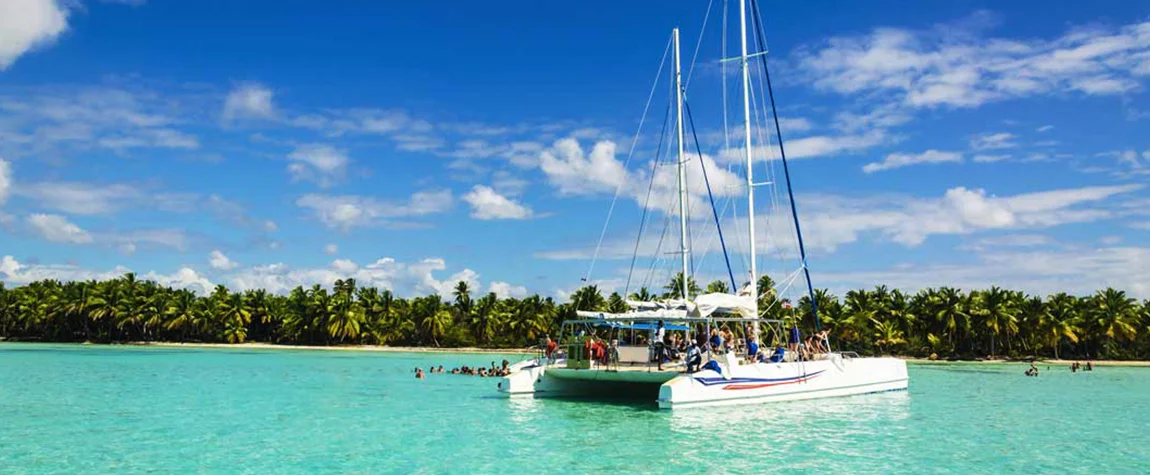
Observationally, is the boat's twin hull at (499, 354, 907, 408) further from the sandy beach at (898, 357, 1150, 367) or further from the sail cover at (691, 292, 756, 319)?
the sandy beach at (898, 357, 1150, 367)

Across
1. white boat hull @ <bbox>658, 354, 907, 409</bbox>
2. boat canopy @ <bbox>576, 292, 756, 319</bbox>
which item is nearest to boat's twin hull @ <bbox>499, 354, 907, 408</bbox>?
white boat hull @ <bbox>658, 354, 907, 409</bbox>

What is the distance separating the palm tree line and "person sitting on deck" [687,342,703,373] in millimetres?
37794

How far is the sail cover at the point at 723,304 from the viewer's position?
23641 millimetres

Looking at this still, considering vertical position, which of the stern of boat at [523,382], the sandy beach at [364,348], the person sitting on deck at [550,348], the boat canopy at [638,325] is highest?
the boat canopy at [638,325]

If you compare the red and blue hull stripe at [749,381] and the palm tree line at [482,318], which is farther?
the palm tree line at [482,318]

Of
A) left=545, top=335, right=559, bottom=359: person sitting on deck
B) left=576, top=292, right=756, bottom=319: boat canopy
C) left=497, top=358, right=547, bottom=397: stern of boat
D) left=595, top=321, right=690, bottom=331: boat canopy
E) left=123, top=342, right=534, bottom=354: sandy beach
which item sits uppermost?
left=576, top=292, right=756, bottom=319: boat canopy

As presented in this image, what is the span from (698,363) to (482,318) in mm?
62363

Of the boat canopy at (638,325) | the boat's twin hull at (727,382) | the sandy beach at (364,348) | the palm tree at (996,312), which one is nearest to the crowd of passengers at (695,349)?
the boat canopy at (638,325)

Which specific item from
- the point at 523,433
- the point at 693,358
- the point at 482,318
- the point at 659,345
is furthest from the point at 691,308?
the point at 482,318

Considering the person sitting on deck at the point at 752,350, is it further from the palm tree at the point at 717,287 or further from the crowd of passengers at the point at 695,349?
the palm tree at the point at 717,287

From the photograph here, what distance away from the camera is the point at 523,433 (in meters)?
18.7

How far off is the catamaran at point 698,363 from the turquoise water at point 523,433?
2.08 ft

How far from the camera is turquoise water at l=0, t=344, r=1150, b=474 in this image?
1515cm

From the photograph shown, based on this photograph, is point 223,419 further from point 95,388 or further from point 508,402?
point 95,388
